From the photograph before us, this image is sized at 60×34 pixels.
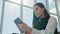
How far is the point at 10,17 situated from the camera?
98.9 inches

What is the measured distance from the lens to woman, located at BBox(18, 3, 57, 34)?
7.48 feet

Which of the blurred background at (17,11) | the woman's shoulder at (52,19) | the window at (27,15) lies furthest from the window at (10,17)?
the woman's shoulder at (52,19)

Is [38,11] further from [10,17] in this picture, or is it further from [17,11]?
[10,17]

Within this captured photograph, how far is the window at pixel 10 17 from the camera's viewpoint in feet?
7.98

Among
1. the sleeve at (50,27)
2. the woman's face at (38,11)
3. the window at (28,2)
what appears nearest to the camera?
the sleeve at (50,27)

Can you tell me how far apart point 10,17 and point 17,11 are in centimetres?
17

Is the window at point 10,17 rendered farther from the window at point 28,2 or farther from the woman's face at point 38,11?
the woman's face at point 38,11

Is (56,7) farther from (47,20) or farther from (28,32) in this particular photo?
(28,32)

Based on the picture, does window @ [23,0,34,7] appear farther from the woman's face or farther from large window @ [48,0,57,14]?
large window @ [48,0,57,14]

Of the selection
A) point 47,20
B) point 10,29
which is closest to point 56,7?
point 47,20

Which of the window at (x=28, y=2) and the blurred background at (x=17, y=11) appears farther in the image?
the window at (x=28, y=2)

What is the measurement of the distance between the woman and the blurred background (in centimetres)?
7

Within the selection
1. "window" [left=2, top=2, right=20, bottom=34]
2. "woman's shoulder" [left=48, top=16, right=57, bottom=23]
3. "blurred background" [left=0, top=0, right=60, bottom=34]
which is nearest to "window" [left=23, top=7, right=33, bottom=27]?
"blurred background" [left=0, top=0, right=60, bottom=34]


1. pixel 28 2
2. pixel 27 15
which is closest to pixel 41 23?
pixel 27 15
